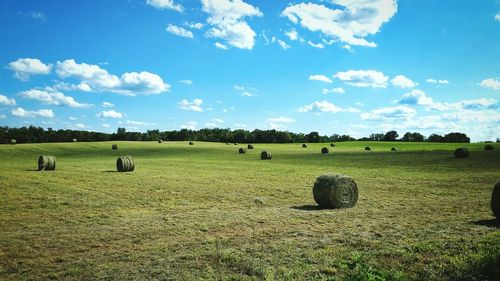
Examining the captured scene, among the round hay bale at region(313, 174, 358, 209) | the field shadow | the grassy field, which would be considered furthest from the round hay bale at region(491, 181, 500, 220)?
the round hay bale at region(313, 174, 358, 209)

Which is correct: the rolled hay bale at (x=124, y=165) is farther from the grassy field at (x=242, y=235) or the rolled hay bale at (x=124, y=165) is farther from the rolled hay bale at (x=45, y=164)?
the grassy field at (x=242, y=235)

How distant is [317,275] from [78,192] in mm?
15532

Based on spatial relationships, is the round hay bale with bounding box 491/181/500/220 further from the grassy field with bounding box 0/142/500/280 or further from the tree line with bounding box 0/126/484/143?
the tree line with bounding box 0/126/484/143

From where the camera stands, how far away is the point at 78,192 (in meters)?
19.8

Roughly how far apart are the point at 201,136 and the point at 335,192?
124122 millimetres

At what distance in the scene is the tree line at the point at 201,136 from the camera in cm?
10162

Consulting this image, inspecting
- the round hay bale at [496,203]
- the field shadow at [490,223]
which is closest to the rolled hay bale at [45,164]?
the field shadow at [490,223]

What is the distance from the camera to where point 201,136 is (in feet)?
454

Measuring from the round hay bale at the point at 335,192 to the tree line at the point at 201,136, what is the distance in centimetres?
8840

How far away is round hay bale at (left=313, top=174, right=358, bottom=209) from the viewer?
1598cm

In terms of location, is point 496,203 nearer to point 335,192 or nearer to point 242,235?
point 335,192

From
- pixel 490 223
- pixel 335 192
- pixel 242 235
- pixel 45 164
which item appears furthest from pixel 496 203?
pixel 45 164

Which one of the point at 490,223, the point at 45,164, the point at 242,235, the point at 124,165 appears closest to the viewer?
the point at 242,235

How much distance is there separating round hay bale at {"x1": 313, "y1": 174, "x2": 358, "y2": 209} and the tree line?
3480 inches
